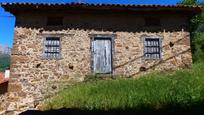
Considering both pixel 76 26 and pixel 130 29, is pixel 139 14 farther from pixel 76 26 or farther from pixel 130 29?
pixel 76 26

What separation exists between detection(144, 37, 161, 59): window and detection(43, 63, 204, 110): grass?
4.02 ft

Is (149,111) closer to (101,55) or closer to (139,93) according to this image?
(139,93)

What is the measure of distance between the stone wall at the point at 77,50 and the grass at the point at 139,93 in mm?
932

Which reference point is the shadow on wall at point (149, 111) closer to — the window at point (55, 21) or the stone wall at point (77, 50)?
the stone wall at point (77, 50)

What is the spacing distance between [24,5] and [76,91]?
5.26 m

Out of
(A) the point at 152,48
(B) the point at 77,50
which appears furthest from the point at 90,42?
(A) the point at 152,48

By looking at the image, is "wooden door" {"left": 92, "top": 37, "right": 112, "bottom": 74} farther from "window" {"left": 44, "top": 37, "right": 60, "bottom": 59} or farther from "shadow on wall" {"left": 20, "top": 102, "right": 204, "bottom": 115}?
"shadow on wall" {"left": 20, "top": 102, "right": 204, "bottom": 115}

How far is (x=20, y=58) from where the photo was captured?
54.5 ft

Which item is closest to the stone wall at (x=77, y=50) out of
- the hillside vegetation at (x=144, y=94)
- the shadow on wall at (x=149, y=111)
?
the hillside vegetation at (x=144, y=94)

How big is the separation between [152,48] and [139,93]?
5273mm

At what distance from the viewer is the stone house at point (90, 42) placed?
652 inches

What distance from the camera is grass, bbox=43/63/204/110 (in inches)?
433

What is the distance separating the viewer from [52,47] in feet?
55.8

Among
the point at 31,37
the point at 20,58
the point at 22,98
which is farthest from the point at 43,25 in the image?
the point at 22,98
